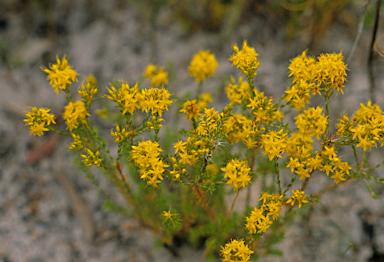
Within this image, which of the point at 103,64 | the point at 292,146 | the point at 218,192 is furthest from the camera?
the point at 103,64

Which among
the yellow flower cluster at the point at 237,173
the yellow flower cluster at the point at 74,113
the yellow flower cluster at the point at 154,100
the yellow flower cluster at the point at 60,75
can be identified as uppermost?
the yellow flower cluster at the point at 60,75

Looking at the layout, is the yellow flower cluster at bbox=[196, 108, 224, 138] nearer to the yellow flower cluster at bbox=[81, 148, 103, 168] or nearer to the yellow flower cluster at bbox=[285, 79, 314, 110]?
the yellow flower cluster at bbox=[285, 79, 314, 110]

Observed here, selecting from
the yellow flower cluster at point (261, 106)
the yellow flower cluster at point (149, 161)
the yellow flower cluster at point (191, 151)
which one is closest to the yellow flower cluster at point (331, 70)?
the yellow flower cluster at point (261, 106)

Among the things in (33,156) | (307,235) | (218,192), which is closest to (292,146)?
(218,192)

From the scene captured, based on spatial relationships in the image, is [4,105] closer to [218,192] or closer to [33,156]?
[33,156]

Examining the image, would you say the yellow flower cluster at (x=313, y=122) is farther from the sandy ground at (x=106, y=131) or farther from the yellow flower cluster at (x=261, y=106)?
the sandy ground at (x=106, y=131)

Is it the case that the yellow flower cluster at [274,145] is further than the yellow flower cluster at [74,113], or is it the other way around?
the yellow flower cluster at [74,113]

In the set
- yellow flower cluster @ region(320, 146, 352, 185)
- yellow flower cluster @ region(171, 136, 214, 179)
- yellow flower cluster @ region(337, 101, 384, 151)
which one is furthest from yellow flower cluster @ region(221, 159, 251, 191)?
yellow flower cluster @ region(337, 101, 384, 151)
